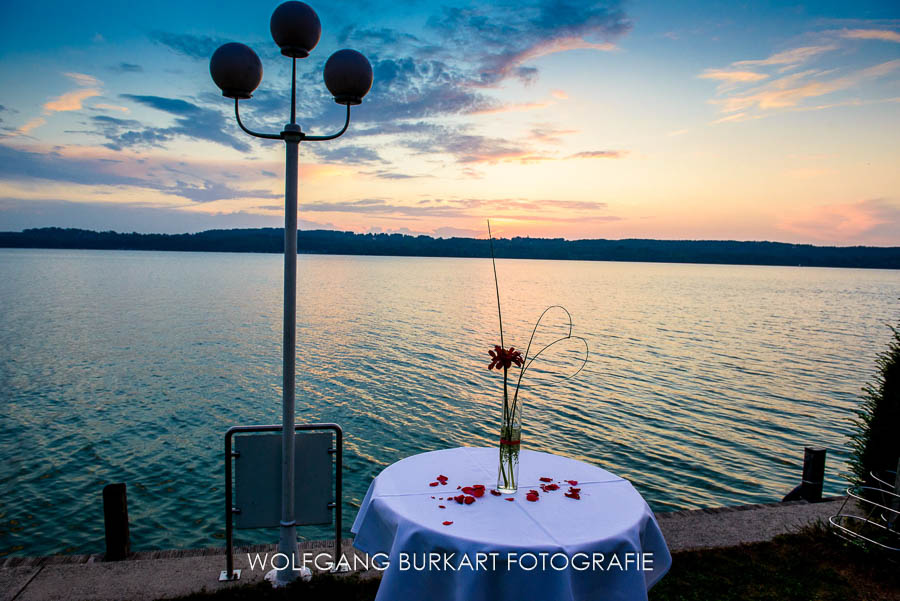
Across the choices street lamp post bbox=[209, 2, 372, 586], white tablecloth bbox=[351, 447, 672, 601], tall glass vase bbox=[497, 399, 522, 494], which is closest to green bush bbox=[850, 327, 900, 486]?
white tablecloth bbox=[351, 447, 672, 601]

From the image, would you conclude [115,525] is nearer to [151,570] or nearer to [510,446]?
[151,570]

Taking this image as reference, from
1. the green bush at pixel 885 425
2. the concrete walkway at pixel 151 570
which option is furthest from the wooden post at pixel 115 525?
the green bush at pixel 885 425

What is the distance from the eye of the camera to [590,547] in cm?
252

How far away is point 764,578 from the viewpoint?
173 inches

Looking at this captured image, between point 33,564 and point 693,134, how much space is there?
28544mm

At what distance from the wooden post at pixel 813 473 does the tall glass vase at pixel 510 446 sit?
505cm

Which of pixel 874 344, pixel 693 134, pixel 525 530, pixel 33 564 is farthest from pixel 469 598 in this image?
pixel 874 344

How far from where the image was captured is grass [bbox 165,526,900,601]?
3.95 metres

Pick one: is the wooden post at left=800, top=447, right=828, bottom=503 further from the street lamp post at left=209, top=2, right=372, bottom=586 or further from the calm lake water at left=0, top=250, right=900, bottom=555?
the street lamp post at left=209, top=2, right=372, bottom=586

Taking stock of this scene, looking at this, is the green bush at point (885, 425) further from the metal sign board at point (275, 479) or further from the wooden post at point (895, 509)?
the metal sign board at point (275, 479)

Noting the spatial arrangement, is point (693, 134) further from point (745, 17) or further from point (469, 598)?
point (469, 598)

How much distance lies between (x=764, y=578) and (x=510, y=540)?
10.8 ft

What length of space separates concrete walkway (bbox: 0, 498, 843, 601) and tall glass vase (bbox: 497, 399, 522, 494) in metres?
1.89

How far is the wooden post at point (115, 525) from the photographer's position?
450cm
